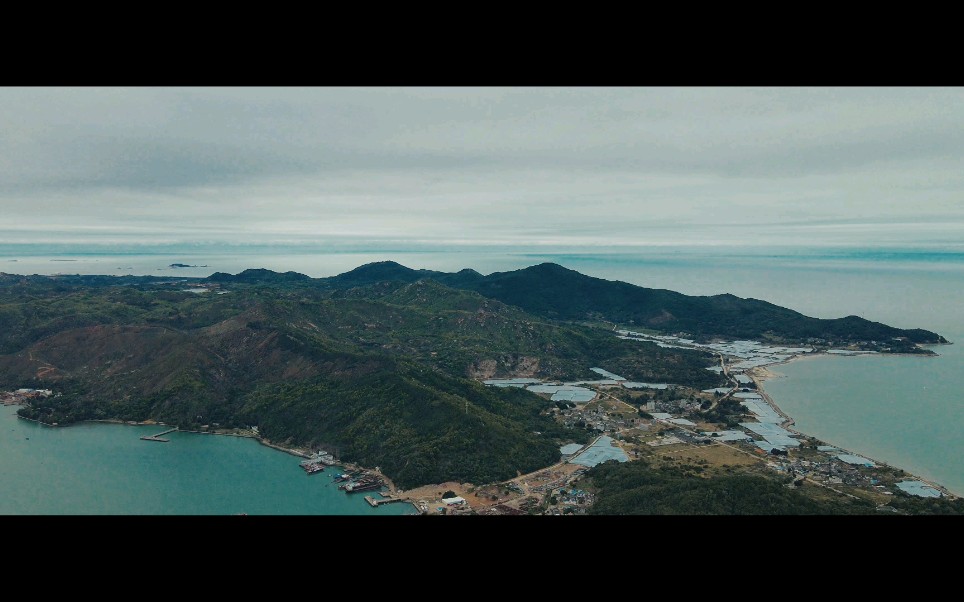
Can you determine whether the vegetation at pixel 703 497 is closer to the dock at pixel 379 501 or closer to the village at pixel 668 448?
the village at pixel 668 448

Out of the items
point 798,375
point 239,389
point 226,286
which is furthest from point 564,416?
point 226,286

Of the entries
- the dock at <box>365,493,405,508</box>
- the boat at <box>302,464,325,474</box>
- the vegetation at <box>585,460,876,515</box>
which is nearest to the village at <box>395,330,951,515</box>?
the dock at <box>365,493,405,508</box>

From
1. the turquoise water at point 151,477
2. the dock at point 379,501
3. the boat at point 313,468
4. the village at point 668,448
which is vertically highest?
the village at point 668,448

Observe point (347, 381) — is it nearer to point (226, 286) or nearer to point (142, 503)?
point (142, 503)

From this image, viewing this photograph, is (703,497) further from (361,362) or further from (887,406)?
(887,406)

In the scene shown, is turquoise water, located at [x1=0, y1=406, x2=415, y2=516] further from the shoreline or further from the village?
the shoreline

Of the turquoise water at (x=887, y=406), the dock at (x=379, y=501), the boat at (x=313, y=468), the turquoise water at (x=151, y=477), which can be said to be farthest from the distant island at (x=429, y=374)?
the turquoise water at (x=887, y=406)

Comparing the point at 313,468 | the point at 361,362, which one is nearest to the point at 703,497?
the point at 313,468
